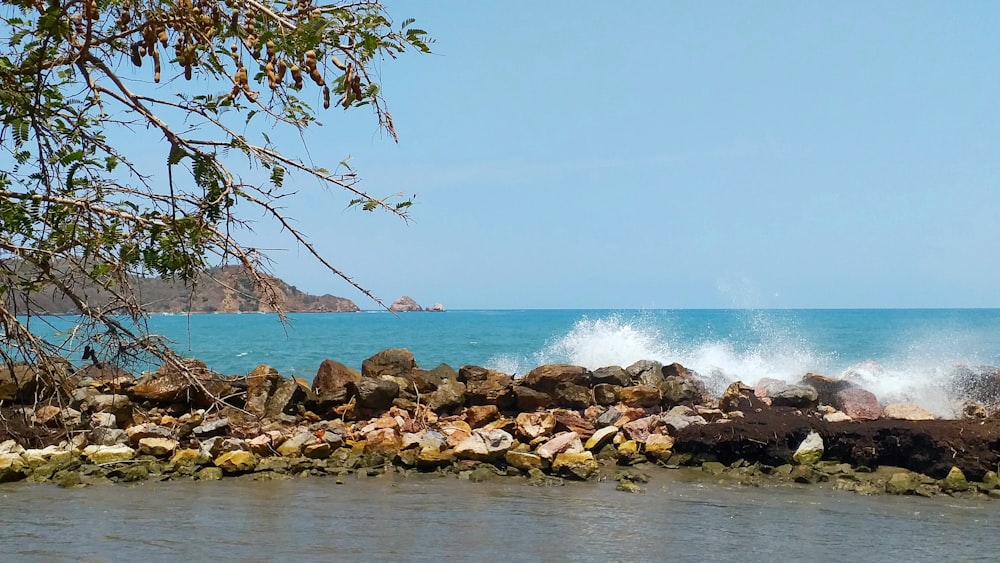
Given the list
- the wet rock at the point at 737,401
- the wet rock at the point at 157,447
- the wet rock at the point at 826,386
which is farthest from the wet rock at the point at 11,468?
the wet rock at the point at 826,386

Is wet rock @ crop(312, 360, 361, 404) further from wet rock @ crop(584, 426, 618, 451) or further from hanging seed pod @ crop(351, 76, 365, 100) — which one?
hanging seed pod @ crop(351, 76, 365, 100)

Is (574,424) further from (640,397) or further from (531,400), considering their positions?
(640,397)

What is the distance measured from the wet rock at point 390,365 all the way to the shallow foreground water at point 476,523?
17.8 ft

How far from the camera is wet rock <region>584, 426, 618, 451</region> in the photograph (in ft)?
41.1

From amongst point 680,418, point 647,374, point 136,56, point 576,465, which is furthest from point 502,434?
point 136,56

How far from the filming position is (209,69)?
4.70 meters

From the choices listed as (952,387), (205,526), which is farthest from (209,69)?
(952,387)

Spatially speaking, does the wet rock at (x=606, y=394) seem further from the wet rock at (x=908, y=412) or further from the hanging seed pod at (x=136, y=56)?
the hanging seed pod at (x=136, y=56)

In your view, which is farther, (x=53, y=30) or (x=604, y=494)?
(x=604, y=494)

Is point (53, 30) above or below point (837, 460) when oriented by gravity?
above

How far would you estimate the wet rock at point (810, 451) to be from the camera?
11.8m

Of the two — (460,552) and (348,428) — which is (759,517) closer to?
(460,552)

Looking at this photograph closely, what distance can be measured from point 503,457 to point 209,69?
8240 mm

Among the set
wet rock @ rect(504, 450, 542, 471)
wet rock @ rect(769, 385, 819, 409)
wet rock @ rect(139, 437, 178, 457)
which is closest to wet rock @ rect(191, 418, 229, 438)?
→ wet rock @ rect(139, 437, 178, 457)
